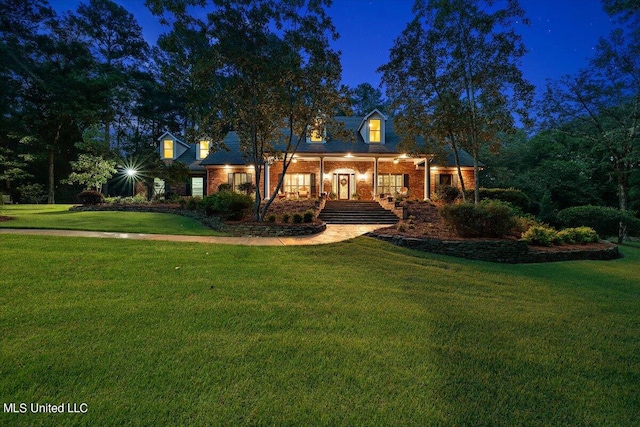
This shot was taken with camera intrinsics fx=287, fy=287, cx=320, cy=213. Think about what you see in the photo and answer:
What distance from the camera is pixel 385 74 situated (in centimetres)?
1273

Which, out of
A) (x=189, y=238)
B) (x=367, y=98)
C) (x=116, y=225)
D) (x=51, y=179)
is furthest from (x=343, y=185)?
(x=51, y=179)

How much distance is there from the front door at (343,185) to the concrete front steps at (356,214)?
12.0 ft

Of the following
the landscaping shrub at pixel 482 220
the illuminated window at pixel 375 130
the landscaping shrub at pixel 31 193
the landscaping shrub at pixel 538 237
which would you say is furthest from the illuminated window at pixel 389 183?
the landscaping shrub at pixel 31 193

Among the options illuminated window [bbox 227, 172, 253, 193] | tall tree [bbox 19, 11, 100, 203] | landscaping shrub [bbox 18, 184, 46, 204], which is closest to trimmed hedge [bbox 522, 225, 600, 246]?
illuminated window [bbox 227, 172, 253, 193]

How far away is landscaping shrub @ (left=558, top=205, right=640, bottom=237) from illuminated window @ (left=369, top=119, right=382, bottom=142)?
1122 centimetres

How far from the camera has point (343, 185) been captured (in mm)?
20469

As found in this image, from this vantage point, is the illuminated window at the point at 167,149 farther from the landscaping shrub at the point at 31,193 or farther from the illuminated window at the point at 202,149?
the landscaping shrub at the point at 31,193

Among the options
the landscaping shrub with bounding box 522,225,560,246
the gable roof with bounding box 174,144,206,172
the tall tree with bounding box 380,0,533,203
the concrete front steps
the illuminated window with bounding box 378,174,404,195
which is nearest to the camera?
the landscaping shrub with bounding box 522,225,560,246

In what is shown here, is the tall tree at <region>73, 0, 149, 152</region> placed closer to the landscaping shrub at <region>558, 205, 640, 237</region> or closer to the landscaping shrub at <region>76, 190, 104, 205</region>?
the landscaping shrub at <region>76, 190, 104, 205</region>

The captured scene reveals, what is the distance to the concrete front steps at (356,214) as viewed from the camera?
14.3m

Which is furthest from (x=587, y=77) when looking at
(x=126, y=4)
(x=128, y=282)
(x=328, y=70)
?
(x=126, y=4)

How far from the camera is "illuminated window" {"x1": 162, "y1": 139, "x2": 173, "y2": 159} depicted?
23.4 metres

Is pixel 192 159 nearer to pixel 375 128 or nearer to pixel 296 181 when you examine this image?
pixel 296 181

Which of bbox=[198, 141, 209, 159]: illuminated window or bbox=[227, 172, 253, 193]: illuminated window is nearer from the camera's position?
bbox=[227, 172, 253, 193]: illuminated window
